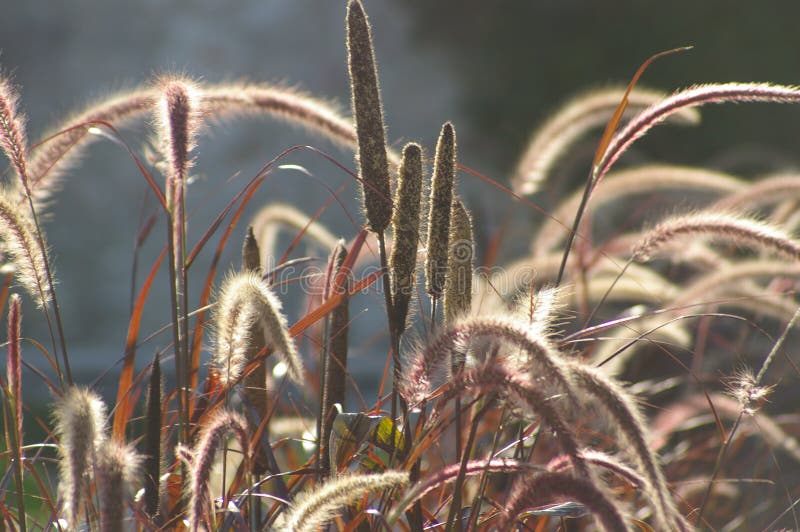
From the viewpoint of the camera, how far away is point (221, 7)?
7.72 meters

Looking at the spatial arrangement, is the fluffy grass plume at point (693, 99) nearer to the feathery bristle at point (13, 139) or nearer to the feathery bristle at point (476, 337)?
the feathery bristle at point (476, 337)

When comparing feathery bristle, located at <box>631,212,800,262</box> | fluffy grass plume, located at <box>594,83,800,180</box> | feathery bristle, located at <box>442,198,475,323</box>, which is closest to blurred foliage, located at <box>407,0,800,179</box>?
feathery bristle, located at <box>631,212,800,262</box>

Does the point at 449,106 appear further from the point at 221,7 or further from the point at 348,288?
the point at 348,288

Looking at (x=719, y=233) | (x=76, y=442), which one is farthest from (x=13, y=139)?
(x=719, y=233)

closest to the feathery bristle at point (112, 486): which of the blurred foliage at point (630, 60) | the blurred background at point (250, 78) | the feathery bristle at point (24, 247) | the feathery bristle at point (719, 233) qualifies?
the feathery bristle at point (24, 247)

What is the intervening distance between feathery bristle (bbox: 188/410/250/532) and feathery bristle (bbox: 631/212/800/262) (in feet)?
2.18

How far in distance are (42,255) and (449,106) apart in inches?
267

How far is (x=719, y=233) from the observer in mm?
1255

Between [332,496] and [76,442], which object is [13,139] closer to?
[76,442]

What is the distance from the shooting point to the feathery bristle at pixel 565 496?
775 mm

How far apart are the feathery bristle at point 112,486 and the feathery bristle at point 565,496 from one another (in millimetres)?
379

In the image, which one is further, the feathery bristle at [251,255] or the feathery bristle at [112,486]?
the feathery bristle at [251,255]

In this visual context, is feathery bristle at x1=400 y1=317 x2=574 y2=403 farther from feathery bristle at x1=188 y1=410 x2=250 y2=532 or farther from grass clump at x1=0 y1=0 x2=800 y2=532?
feathery bristle at x1=188 y1=410 x2=250 y2=532

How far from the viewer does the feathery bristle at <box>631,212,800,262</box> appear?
4.01ft
